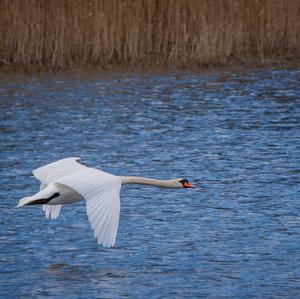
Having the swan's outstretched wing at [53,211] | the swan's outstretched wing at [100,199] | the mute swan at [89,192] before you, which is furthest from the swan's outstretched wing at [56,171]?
the swan's outstretched wing at [100,199]

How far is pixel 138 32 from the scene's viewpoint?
18.2 m

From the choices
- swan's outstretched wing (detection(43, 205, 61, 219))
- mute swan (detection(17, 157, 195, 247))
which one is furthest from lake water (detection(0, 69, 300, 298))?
mute swan (detection(17, 157, 195, 247))

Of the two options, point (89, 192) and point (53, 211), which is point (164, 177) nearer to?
point (53, 211)

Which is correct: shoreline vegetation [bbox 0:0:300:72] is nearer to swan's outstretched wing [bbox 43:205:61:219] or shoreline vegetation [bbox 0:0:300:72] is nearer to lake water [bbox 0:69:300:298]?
lake water [bbox 0:69:300:298]

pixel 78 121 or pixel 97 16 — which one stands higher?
pixel 97 16

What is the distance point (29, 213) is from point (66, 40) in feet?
27.2

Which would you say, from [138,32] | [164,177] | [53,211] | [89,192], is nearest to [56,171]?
[53,211]

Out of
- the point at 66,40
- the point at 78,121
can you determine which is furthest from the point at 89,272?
the point at 66,40

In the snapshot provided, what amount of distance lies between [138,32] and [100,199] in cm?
1055

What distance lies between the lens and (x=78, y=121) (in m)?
15.2

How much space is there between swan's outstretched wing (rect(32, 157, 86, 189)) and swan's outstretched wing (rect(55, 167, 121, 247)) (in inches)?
14.0

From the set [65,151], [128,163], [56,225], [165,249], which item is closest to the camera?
[165,249]

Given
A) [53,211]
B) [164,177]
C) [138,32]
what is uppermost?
[138,32]

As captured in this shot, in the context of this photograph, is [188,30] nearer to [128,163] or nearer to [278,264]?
[128,163]
